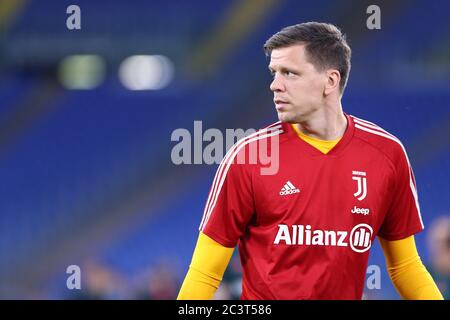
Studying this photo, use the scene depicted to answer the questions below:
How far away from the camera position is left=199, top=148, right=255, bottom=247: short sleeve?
115 inches

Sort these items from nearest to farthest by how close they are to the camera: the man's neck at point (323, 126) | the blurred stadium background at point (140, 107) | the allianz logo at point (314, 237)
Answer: the allianz logo at point (314, 237), the man's neck at point (323, 126), the blurred stadium background at point (140, 107)

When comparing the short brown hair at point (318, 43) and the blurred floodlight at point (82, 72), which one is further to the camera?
the blurred floodlight at point (82, 72)

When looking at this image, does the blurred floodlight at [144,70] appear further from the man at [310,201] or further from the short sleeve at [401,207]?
the short sleeve at [401,207]

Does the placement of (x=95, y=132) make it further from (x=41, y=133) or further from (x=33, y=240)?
(x=33, y=240)

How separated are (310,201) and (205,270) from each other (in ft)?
1.40

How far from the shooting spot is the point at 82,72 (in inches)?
221

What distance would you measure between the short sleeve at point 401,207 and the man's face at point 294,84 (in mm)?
375

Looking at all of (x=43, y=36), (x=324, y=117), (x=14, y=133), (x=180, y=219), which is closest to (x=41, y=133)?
(x=14, y=133)

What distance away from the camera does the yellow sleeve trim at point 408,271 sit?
3062 mm

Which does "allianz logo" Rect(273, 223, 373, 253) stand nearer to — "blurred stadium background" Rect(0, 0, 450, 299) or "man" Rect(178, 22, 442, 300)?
"man" Rect(178, 22, 442, 300)

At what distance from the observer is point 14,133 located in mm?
5684

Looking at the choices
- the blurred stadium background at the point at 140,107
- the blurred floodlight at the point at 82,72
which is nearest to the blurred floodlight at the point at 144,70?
the blurred stadium background at the point at 140,107

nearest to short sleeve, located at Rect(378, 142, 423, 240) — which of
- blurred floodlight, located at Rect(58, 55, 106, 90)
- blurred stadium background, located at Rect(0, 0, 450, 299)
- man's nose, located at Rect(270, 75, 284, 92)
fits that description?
man's nose, located at Rect(270, 75, 284, 92)
